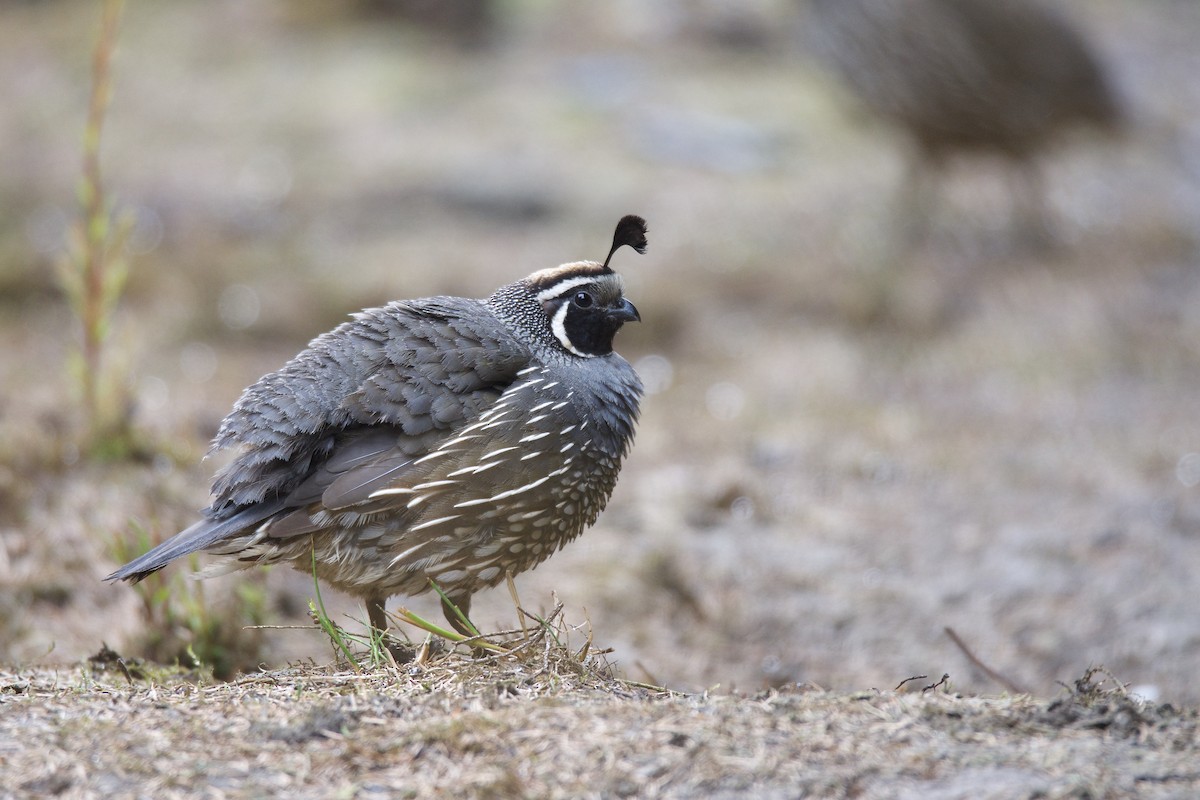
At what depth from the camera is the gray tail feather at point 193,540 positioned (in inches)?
141

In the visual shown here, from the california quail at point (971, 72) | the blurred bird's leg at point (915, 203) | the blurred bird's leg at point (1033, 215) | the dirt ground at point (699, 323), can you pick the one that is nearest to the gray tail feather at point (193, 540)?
the dirt ground at point (699, 323)

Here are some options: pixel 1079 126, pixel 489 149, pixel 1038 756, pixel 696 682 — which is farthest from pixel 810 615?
pixel 489 149

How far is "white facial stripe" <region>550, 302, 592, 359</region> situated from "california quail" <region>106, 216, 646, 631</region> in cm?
25

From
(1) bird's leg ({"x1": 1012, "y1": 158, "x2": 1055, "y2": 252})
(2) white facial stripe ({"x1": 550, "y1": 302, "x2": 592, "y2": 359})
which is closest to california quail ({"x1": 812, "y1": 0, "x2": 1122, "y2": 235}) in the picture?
(1) bird's leg ({"x1": 1012, "y1": 158, "x2": 1055, "y2": 252})

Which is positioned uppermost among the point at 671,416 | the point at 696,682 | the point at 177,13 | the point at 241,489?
the point at 177,13

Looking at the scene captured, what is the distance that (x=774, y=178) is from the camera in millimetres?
11008

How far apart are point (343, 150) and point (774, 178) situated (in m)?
4.09

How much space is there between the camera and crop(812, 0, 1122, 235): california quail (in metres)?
8.94

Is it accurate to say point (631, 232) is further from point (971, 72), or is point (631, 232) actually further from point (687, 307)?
point (971, 72)

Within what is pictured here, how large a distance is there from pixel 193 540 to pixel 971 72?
23.9ft

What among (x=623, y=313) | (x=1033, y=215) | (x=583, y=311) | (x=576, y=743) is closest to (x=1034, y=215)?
(x=1033, y=215)

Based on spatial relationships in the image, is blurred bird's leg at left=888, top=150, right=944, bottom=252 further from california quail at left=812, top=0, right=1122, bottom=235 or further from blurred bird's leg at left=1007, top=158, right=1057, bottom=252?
blurred bird's leg at left=1007, top=158, right=1057, bottom=252

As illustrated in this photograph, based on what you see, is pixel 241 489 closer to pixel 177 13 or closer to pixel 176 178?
pixel 176 178

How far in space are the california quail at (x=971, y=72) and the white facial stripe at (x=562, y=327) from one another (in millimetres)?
5727
